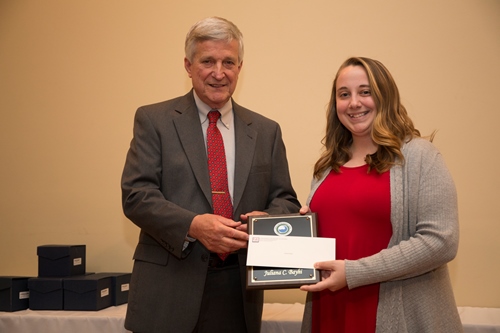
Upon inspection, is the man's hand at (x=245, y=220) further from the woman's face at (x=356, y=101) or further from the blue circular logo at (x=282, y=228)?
the woman's face at (x=356, y=101)

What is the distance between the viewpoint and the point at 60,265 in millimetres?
3611

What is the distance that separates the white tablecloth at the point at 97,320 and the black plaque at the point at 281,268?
117cm

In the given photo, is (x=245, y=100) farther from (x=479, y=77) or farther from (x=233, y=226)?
(x=233, y=226)

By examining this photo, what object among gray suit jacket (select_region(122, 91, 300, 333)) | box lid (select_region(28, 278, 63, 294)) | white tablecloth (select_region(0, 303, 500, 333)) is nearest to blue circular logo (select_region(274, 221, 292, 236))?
gray suit jacket (select_region(122, 91, 300, 333))

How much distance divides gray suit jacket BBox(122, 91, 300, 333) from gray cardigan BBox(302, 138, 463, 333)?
61cm

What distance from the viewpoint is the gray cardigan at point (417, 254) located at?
1.89 m

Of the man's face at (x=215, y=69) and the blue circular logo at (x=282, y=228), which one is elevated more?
the man's face at (x=215, y=69)

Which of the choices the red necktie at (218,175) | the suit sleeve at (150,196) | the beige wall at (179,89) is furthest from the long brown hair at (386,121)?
the beige wall at (179,89)

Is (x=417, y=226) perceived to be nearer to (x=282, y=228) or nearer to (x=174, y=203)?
(x=282, y=228)

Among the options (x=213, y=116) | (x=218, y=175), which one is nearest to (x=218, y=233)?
(x=218, y=175)

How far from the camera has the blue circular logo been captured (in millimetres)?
2129

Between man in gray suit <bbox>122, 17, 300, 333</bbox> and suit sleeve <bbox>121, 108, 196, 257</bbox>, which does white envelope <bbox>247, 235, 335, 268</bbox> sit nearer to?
man in gray suit <bbox>122, 17, 300, 333</bbox>

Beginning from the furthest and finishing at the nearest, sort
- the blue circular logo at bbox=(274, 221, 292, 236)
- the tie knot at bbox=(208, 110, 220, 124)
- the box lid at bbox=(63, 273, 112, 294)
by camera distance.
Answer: the box lid at bbox=(63, 273, 112, 294) < the tie knot at bbox=(208, 110, 220, 124) < the blue circular logo at bbox=(274, 221, 292, 236)

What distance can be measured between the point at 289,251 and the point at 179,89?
7.52 ft
